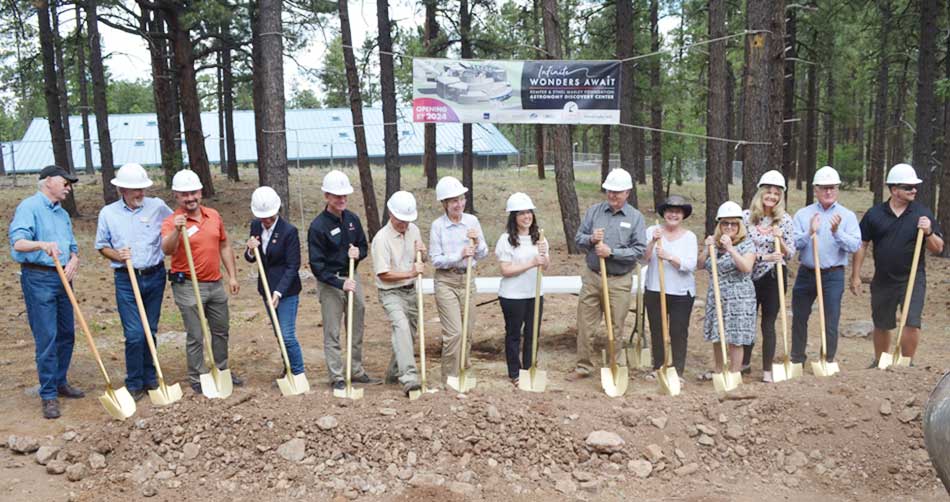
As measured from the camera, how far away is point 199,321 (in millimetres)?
6605

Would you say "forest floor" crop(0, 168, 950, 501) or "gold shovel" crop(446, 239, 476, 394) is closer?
"forest floor" crop(0, 168, 950, 501)

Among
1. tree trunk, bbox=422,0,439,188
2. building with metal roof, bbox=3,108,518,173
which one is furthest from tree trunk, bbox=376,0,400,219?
building with metal roof, bbox=3,108,518,173

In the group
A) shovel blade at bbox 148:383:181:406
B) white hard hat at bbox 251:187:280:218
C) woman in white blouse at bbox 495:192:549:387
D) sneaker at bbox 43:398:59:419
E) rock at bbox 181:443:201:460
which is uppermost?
white hard hat at bbox 251:187:280:218

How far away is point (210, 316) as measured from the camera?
22.0 feet

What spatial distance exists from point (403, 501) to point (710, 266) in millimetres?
3702

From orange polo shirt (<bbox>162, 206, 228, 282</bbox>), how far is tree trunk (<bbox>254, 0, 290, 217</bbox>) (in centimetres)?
340

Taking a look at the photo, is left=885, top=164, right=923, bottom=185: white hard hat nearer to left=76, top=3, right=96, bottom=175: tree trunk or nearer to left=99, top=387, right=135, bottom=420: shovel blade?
left=99, top=387, right=135, bottom=420: shovel blade

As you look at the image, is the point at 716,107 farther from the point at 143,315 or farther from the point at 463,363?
the point at 143,315

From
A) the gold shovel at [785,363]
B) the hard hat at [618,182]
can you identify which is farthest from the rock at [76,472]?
the gold shovel at [785,363]

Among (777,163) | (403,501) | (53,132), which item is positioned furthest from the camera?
(53,132)

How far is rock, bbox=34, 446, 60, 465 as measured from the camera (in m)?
5.29

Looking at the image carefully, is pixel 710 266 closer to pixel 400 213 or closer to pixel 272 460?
pixel 400 213

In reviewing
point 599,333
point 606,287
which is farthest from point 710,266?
point 599,333

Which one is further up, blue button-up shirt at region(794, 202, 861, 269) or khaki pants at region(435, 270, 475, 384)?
blue button-up shirt at region(794, 202, 861, 269)
